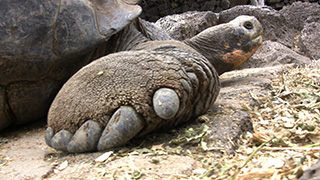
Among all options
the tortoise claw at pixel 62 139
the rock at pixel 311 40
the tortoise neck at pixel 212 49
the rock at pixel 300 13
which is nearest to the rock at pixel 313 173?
the tortoise claw at pixel 62 139

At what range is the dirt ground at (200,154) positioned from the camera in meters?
0.90

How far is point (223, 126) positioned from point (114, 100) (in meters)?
0.49

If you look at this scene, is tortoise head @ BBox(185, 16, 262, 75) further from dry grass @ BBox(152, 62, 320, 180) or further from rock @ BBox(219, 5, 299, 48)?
rock @ BBox(219, 5, 299, 48)

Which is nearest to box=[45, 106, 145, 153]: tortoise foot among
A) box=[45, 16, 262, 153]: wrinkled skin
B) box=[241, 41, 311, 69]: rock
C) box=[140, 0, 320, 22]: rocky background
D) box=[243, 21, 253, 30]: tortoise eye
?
box=[45, 16, 262, 153]: wrinkled skin

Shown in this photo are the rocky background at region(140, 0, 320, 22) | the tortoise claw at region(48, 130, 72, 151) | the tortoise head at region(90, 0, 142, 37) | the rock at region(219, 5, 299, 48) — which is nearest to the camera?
the tortoise claw at region(48, 130, 72, 151)

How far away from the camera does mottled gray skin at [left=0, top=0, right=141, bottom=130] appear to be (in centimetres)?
158

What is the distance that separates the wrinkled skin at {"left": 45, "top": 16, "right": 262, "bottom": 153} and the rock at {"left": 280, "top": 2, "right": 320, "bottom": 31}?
4.24 m

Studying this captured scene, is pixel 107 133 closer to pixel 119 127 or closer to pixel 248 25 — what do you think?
pixel 119 127

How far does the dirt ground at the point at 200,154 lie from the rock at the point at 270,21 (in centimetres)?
336

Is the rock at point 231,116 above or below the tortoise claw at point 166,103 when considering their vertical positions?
below

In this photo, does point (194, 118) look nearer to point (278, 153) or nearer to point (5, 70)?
point (278, 153)

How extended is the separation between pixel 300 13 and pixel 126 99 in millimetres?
4873

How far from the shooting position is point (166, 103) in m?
1.12

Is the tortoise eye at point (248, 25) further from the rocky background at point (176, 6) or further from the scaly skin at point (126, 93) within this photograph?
the rocky background at point (176, 6)
